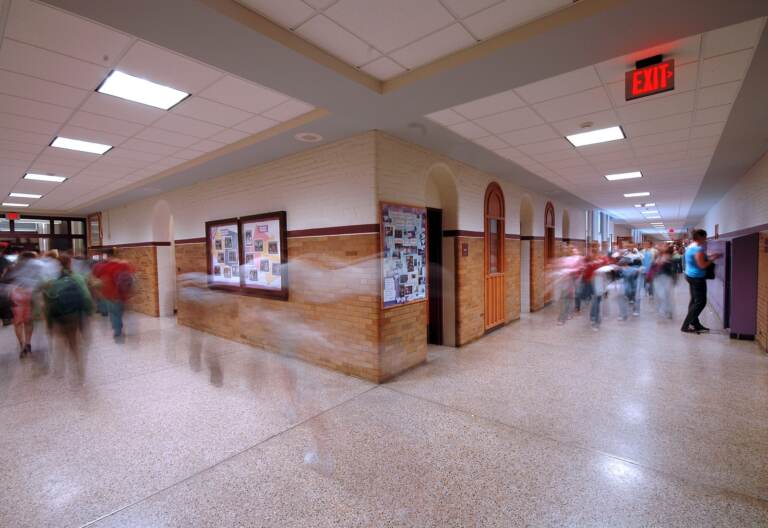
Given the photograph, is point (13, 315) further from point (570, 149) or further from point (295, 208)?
point (570, 149)

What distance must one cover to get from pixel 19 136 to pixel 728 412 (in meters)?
8.29

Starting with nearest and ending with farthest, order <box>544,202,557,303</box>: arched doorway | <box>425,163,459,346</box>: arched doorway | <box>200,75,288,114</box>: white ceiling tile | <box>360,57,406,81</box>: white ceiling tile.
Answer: <box>360,57,406,81</box>: white ceiling tile, <box>200,75,288,114</box>: white ceiling tile, <box>425,163,459,346</box>: arched doorway, <box>544,202,557,303</box>: arched doorway

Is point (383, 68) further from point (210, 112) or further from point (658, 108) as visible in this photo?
point (658, 108)

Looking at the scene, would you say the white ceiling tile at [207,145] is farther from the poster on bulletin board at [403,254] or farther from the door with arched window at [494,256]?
the door with arched window at [494,256]

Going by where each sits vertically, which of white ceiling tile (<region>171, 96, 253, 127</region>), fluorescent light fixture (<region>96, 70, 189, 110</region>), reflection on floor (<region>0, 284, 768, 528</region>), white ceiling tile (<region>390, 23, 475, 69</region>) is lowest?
reflection on floor (<region>0, 284, 768, 528</region>)

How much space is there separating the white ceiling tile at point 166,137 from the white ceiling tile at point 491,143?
3775 millimetres

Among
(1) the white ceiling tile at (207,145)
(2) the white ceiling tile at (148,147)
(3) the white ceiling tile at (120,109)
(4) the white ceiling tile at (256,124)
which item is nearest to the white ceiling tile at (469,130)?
(4) the white ceiling tile at (256,124)

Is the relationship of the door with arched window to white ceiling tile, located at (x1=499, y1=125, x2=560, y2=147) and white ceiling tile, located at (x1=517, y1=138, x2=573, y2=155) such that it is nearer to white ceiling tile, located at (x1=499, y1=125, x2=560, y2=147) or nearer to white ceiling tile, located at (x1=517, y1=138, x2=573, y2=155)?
white ceiling tile, located at (x1=517, y1=138, x2=573, y2=155)

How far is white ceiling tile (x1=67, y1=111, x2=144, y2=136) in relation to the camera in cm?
377

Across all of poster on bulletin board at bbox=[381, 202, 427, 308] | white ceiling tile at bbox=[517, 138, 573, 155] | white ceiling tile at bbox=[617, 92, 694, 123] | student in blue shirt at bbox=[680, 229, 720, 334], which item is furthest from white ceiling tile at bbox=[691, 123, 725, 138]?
poster on bulletin board at bbox=[381, 202, 427, 308]

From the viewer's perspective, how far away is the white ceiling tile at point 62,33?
214cm

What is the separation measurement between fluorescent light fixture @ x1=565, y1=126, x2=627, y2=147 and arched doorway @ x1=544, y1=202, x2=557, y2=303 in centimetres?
466

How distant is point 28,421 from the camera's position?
10.7 ft

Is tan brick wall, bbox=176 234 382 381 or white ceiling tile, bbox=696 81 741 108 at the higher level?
white ceiling tile, bbox=696 81 741 108
